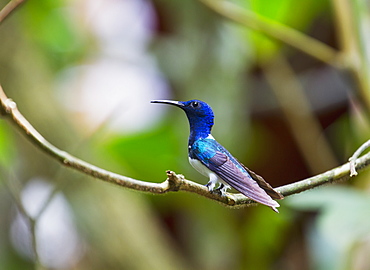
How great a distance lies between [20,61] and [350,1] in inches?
49.9

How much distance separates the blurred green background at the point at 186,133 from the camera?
175 cm

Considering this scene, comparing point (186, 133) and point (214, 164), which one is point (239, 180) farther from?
point (186, 133)

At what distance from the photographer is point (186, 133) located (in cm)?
183

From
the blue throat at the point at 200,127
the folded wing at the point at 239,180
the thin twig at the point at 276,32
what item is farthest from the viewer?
the thin twig at the point at 276,32

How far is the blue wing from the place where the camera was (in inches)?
19.7

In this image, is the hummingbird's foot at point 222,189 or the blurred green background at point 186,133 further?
the blurred green background at point 186,133

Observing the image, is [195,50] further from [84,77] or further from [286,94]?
[84,77]

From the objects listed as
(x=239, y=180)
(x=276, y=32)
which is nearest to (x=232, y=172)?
(x=239, y=180)

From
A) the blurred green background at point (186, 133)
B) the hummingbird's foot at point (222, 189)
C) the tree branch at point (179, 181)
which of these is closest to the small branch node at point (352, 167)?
the tree branch at point (179, 181)

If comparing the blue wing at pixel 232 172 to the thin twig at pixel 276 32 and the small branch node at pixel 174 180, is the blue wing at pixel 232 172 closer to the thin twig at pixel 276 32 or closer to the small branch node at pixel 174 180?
the small branch node at pixel 174 180

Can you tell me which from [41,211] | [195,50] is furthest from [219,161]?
[195,50]

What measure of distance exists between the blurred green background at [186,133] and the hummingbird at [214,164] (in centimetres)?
92

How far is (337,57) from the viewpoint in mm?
1510

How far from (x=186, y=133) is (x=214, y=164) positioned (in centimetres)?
126
